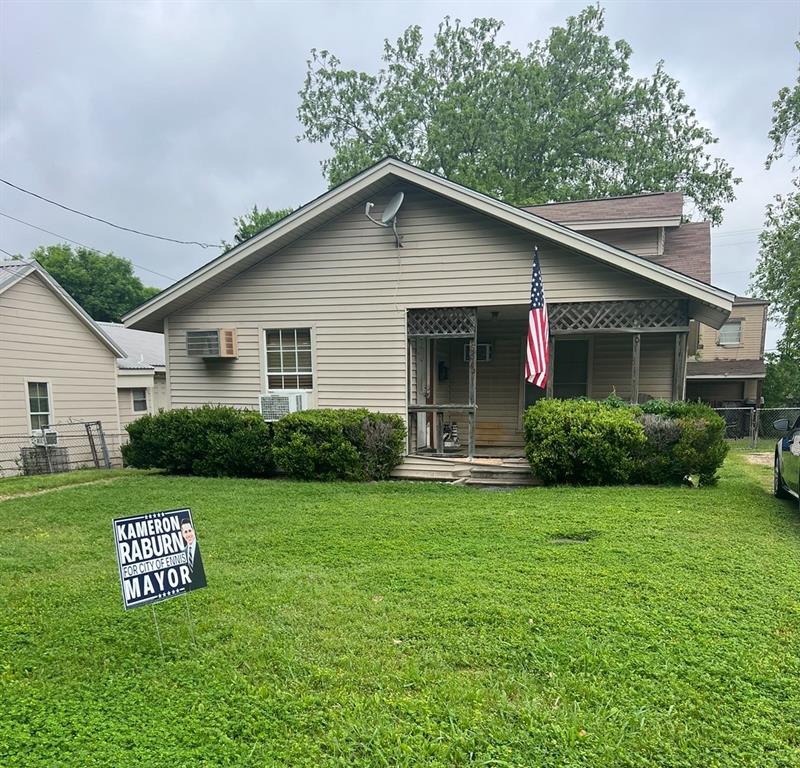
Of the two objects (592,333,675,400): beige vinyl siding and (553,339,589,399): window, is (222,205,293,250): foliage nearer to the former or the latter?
(553,339,589,399): window

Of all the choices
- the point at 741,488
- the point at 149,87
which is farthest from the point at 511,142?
the point at 741,488

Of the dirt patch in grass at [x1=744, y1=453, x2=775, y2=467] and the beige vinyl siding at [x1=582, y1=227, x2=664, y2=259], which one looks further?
the dirt patch in grass at [x1=744, y1=453, x2=775, y2=467]

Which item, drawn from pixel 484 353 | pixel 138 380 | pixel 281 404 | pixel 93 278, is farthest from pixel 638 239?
pixel 93 278

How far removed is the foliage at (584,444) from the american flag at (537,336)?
0.59 m

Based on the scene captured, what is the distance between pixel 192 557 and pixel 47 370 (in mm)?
13353

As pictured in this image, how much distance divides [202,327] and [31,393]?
6625 millimetres

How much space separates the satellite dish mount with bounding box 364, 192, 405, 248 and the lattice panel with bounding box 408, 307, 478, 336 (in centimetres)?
130

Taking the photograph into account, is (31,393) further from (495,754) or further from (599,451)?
(495,754)

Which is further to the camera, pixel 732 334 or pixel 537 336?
pixel 732 334

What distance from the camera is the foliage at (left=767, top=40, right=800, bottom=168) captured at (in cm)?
2148

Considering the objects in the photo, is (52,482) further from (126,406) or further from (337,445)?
(126,406)

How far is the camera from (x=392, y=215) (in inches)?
340

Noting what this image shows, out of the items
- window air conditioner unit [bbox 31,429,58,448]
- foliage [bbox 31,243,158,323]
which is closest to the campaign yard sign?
window air conditioner unit [bbox 31,429,58,448]

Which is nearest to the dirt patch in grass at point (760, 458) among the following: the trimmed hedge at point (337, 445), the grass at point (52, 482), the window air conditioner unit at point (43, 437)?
the trimmed hedge at point (337, 445)
